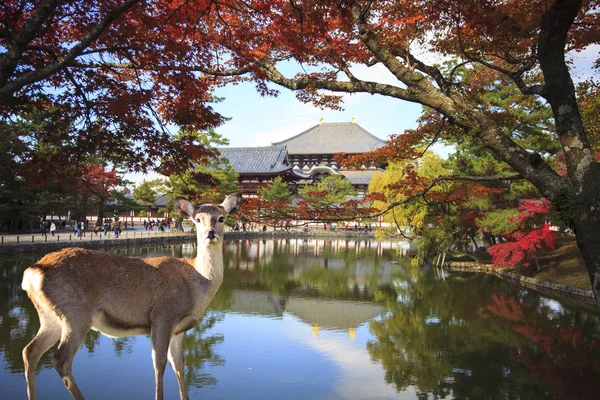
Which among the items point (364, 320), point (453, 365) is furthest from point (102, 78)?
point (364, 320)

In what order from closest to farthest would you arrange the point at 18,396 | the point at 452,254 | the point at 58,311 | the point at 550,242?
the point at 58,311 < the point at 18,396 < the point at 550,242 < the point at 452,254

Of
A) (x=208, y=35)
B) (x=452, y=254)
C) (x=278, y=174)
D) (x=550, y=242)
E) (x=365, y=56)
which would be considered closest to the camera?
(x=208, y=35)

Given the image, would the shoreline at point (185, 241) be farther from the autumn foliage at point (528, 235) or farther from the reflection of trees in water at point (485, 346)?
the reflection of trees in water at point (485, 346)

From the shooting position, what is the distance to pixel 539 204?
15.0 meters

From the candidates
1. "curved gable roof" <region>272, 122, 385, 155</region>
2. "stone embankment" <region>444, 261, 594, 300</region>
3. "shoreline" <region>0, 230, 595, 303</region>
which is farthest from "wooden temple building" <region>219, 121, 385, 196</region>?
"stone embankment" <region>444, 261, 594, 300</region>

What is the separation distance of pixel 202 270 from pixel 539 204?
44.9 ft

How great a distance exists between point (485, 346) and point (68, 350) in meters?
6.89

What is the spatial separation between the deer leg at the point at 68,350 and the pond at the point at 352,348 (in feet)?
6.54

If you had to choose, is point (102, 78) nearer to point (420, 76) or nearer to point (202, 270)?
point (202, 270)

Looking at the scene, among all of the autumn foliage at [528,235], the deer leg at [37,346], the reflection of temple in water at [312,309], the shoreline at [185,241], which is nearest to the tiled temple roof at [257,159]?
the shoreline at [185,241]

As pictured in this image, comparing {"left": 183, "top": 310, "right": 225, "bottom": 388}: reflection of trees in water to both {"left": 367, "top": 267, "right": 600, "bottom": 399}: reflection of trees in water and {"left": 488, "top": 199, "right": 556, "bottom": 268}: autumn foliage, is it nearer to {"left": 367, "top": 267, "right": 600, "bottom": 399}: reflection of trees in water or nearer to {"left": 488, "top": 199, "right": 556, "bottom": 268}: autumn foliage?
{"left": 367, "top": 267, "right": 600, "bottom": 399}: reflection of trees in water

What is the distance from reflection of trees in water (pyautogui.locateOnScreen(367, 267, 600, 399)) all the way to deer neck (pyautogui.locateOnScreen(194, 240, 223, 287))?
10.6 feet

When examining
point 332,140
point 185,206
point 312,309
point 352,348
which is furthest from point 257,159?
point 185,206

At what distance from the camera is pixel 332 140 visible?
55.2 m
